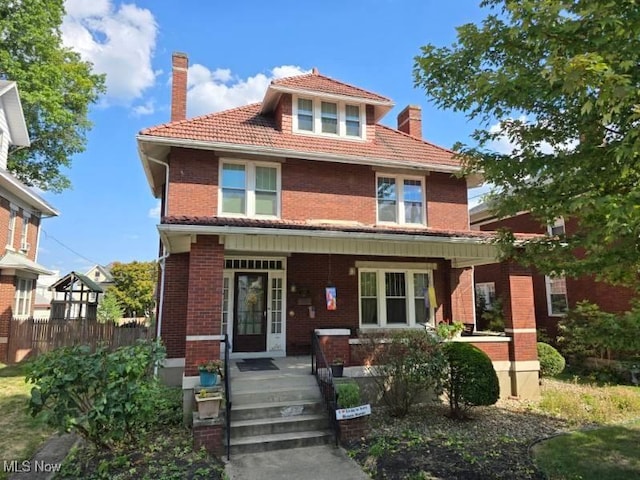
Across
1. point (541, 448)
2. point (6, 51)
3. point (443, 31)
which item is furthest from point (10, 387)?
point (6, 51)

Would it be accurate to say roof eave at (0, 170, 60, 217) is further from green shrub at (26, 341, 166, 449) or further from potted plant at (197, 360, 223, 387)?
potted plant at (197, 360, 223, 387)

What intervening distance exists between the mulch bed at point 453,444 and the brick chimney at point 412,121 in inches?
418

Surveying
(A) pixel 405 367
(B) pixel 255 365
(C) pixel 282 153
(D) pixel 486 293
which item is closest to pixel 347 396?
(A) pixel 405 367

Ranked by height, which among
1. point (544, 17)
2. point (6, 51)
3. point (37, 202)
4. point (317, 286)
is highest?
point (6, 51)

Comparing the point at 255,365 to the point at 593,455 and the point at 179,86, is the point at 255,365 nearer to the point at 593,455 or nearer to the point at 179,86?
the point at 593,455

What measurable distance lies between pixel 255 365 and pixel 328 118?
26.7ft

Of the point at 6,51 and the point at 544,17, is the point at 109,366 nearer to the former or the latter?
the point at 544,17

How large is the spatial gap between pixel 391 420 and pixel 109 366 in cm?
535

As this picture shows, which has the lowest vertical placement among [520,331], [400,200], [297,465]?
[297,465]

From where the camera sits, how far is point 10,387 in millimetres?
10648

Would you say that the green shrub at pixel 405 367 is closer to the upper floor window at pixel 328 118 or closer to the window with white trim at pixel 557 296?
the upper floor window at pixel 328 118

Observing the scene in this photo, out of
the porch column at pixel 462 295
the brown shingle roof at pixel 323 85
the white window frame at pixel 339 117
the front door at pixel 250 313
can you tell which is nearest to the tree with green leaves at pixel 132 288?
the front door at pixel 250 313

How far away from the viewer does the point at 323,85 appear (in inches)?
526

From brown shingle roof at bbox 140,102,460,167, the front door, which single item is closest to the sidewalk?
the front door
